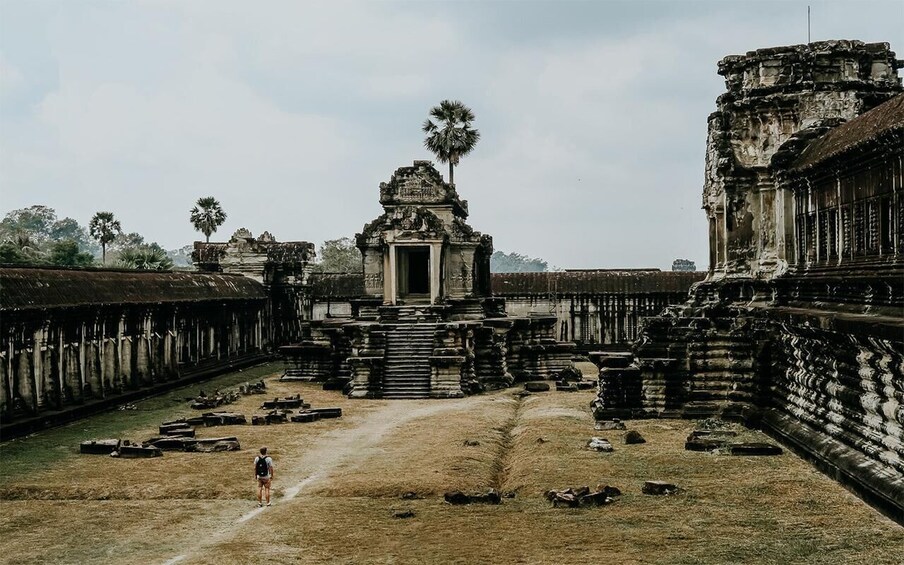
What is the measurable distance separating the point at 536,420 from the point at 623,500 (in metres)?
10.1

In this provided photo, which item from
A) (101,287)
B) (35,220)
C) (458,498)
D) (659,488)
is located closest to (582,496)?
(659,488)

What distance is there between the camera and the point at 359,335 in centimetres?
3475

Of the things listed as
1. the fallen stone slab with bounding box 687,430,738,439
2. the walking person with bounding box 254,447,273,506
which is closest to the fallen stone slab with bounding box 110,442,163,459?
the walking person with bounding box 254,447,273,506

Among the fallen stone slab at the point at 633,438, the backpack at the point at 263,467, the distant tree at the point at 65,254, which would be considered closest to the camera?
the backpack at the point at 263,467

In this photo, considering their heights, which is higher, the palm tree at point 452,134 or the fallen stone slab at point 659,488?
the palm tree at point 452,134

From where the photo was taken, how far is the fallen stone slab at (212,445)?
70.9 feet

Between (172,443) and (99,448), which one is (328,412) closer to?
(172,443)

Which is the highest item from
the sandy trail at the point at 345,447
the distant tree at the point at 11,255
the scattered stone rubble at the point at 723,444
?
the distant tree at the point at 11,255

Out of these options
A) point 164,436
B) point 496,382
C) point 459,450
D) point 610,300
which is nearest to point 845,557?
point 459,450

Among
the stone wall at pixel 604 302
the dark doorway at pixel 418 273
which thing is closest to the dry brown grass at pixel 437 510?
the dark doorway at pixel 418 273

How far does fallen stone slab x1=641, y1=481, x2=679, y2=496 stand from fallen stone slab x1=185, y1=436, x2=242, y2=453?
9986 millimetres

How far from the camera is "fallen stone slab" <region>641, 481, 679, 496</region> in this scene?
16.0 meters

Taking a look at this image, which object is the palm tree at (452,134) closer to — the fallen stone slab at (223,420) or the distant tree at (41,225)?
the fallen stone slab at (223,420)

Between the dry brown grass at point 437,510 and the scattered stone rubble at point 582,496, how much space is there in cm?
23
